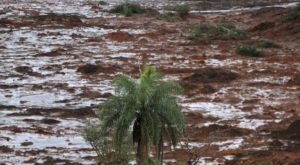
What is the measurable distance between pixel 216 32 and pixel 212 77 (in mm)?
13063

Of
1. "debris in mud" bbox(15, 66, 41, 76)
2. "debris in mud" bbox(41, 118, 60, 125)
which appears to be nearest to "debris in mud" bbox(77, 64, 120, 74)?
"debris in mud" bbox(15, 66, 41, 76)

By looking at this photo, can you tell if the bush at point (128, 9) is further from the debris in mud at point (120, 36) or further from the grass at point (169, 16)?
the debris in mud at point (120, 36)

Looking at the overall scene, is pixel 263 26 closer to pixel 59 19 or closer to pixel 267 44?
pixel 267 44

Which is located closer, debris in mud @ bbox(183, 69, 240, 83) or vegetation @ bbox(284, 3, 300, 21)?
debris in mud @ bbox(183, 69, 240, 83)

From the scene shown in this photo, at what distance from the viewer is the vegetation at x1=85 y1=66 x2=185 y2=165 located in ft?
38.4

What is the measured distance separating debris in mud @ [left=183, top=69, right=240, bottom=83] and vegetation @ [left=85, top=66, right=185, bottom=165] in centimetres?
1474

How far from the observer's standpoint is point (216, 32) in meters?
40.1

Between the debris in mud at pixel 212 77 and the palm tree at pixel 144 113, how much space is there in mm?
14777

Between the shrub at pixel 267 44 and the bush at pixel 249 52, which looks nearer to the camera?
the bush at pixel 249 52

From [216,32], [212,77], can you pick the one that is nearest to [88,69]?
[212,77]

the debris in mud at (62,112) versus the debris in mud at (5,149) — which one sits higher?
the debris in mud at (5,149)

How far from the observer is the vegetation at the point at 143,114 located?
11.7m

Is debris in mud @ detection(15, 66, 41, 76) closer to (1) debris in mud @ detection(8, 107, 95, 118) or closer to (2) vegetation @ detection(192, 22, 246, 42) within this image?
(1) debris in mud @ detection(8, 107, 95, 118)

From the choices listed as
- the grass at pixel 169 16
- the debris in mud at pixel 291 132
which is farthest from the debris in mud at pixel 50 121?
the grass at pixel 169 16
